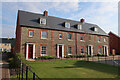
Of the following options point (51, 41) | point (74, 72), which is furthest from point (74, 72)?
point (51, 41)

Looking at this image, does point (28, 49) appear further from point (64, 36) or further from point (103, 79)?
point (103, 79)

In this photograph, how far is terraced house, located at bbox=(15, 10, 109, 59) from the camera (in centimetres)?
1708

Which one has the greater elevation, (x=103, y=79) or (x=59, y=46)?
(x=59, y=46)

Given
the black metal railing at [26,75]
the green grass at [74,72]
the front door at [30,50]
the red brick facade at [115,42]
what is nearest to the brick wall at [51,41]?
the front door at [30,50]

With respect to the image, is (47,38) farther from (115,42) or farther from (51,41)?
(115,42)

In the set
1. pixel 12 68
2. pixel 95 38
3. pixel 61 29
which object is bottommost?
pixel 12 68

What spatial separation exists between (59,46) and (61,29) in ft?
13.5

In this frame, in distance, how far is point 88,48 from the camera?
79.1 ft

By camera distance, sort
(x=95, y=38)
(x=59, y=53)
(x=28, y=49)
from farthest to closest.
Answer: (x=95, y=38) < (x=59, y=53) < (x=28, y=49)

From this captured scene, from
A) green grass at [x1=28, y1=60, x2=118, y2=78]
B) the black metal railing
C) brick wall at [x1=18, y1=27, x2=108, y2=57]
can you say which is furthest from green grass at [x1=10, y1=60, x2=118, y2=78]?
brick wall at [x1=18, y1=27, x2=108, y2=57]

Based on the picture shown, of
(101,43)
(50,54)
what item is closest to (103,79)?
(50,54)

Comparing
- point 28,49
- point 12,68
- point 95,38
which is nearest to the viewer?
point 12,68

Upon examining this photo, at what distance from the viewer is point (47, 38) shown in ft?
62.4

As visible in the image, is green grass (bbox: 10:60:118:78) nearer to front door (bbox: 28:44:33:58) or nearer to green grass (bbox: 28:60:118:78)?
green grass (bbox: 28:60:118:78)
